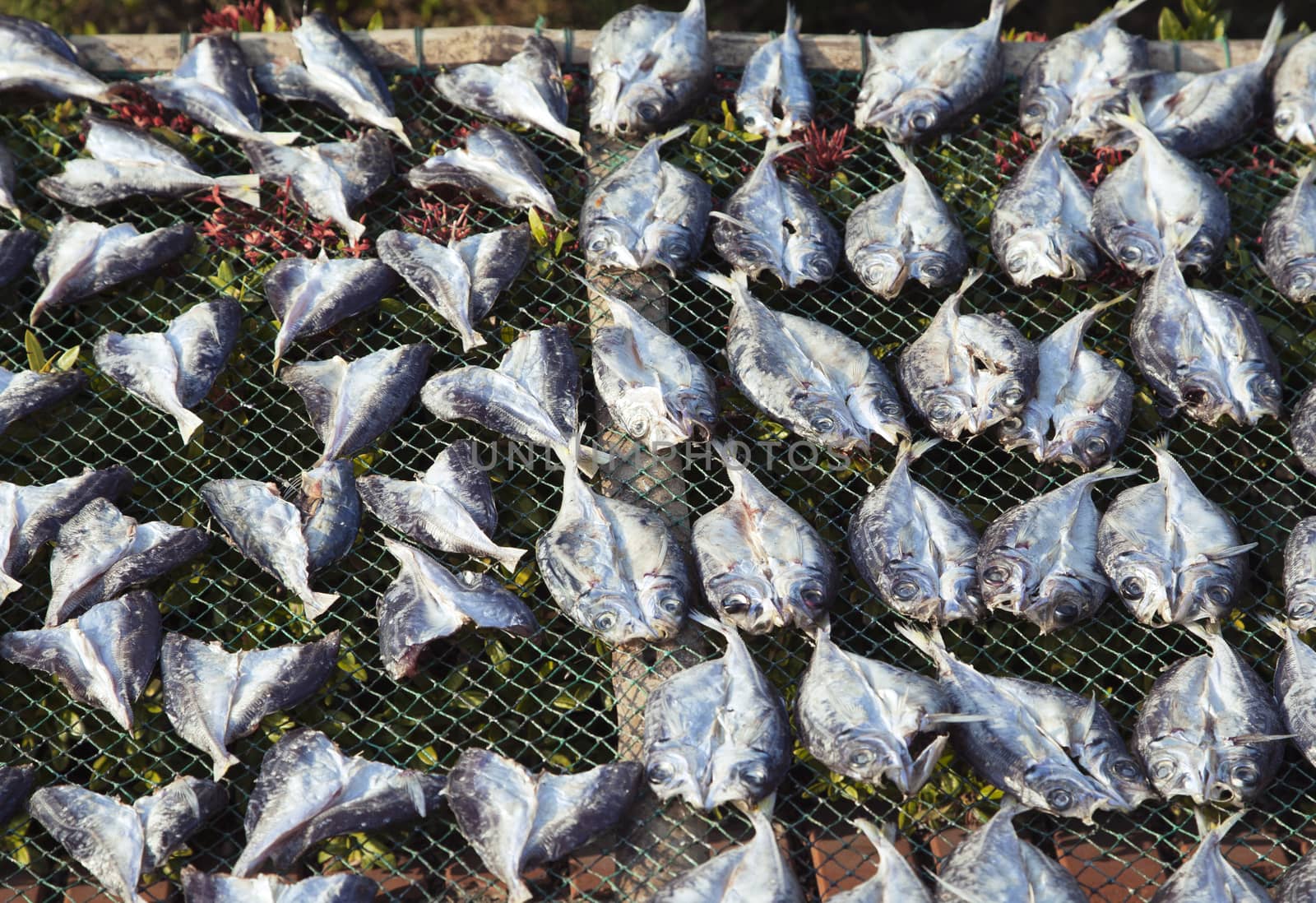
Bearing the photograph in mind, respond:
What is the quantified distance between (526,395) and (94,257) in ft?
6.08

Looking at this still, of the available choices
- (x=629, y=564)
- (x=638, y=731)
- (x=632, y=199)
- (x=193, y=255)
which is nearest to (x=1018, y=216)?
(x=632, y=199)

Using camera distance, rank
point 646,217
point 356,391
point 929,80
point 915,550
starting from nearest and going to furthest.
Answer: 1. point 915,550
2. point 356,391
3. point 646,217
4. point 929,80

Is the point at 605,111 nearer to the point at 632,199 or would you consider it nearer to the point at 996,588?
the point at 632,199

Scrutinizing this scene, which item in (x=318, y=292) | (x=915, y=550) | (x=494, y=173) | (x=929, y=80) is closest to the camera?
(x=915, y=550)

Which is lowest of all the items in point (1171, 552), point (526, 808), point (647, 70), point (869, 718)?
point (526, 808)

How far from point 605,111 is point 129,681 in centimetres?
281

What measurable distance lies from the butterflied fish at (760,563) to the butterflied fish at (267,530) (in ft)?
4.08

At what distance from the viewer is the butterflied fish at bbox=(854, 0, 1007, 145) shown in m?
→ 4.61

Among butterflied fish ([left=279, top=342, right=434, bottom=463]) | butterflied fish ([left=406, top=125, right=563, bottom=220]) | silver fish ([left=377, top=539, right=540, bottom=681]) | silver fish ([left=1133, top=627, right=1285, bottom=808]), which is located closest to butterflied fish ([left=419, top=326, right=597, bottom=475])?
butterflied fish ([left=279, top=342, right=434, bottom=463])

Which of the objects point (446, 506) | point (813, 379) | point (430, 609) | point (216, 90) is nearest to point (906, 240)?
point (813, 379)

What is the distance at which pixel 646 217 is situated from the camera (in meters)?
4.29

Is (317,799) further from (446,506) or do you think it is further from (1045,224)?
(1045,224)

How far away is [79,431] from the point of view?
4.12m

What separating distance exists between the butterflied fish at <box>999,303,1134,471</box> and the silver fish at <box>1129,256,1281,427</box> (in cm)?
15
